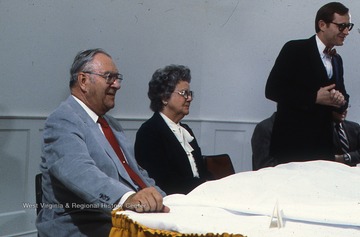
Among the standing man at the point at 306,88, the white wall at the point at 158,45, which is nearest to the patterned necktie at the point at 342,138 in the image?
the standing man at the point at 306,88

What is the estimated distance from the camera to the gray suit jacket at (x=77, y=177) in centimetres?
192

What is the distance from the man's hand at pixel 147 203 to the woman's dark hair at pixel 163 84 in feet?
5.04

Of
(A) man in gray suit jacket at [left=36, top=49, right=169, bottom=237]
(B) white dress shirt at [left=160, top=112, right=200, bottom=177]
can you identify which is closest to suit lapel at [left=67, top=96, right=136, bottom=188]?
(A) man in gray suit jacket at [left=36, top=49, right=169, bottom=237]

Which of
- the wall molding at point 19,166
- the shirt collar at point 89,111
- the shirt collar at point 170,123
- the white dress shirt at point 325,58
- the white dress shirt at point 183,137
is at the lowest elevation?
the wall molding at point 19,166

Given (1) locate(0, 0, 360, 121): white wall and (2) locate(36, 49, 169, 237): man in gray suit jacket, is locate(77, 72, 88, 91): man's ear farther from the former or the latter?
(1) locate(0, 0, 360, 121): white wall

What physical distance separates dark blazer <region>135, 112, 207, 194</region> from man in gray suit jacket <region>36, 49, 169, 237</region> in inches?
11.6

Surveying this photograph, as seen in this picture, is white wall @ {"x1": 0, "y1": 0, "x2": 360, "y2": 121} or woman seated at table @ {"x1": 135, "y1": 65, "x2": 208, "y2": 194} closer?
woman seated at table @ {"x1": 135, "y1": 65, "x2": 208, "y2": 194}

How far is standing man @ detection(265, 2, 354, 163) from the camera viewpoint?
11.3 ft

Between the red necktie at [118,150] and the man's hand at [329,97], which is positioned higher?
the man's hand at [329,97]

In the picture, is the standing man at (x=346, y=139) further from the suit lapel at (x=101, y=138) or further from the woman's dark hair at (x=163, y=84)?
the suit lapel at (x=101, y=138)

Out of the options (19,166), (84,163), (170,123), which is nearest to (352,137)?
(170,123)

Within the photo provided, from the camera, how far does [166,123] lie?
307 centimetres

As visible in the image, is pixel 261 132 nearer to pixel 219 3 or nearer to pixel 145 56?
pixel 145 56

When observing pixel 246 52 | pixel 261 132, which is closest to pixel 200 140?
pixel 246 52
